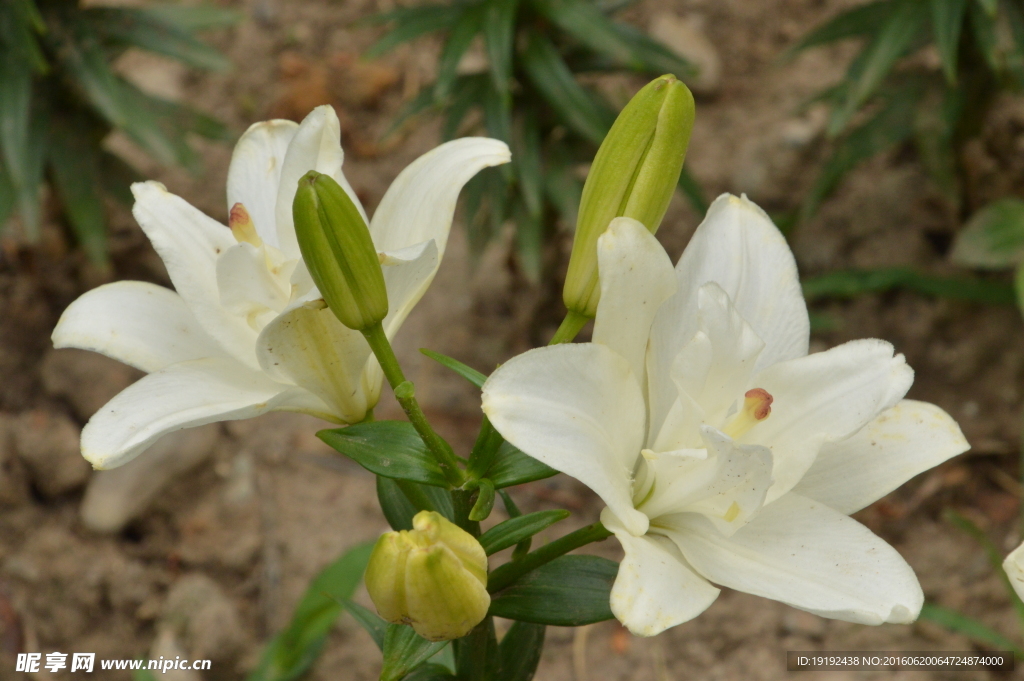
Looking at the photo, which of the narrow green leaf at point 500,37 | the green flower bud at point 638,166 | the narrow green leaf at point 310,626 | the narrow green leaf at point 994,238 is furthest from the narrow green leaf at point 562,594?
the narrow green leaf at point 994,238

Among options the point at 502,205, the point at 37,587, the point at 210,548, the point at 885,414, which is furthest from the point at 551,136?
the point at 37,587

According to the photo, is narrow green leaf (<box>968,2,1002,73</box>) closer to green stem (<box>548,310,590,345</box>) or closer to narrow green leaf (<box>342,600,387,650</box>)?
green stem (<box>548,310,590,345</box>)

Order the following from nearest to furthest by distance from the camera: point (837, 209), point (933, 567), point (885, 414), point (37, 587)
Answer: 1. point (885, 414)
2. point (37, 587)
3. point (933, 567)
4. point (837, 209)

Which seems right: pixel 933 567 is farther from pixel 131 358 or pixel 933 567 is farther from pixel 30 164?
pixel 30 164

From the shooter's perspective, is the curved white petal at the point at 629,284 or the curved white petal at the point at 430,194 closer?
the curved white petal at the point at 629,284

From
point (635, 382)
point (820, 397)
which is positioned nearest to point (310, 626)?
point (635, 382)

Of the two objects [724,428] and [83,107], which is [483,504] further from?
[83,107]

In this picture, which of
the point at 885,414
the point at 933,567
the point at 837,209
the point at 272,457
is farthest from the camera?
the point at 837,209

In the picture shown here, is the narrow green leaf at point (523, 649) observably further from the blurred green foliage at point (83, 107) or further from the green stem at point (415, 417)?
the blurred green foliage at point (83, 107)
